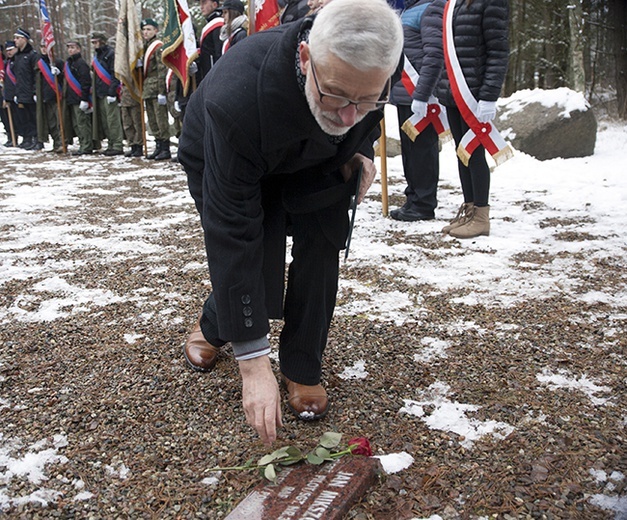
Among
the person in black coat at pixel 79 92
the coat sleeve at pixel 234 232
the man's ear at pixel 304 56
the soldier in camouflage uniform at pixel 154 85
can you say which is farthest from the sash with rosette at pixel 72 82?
the man's ear at pixel 304 56

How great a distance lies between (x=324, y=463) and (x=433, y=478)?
31 centimetres

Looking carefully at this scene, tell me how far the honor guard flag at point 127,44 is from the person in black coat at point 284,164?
7.34 metres

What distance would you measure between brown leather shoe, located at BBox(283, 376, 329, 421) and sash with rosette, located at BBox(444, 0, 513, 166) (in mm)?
2589

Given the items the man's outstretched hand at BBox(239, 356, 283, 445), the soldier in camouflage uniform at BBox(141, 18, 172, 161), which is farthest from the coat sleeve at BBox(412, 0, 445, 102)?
the soldier in camouflage uniform at BBox(141, 18, 172, 161)

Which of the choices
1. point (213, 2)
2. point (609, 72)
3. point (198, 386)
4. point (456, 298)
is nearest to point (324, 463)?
point (198, 386)

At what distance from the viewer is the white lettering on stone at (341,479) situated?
155 cm

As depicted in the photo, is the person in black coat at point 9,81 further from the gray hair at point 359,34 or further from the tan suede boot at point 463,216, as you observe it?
the gray hair at point 359,34

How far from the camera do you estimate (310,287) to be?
1898mm

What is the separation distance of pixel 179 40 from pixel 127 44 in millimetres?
1515

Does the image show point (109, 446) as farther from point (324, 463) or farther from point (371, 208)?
point (371, 208)

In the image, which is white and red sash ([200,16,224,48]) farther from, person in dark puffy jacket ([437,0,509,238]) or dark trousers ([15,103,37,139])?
dark trousers ([15,103,37,139])

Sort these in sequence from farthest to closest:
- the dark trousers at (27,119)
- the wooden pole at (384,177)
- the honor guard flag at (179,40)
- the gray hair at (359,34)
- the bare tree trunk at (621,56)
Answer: the dark trousers at (27,119) → the bare tree trunk at (621,56) → the honor guard flag at (179,40) → the wooden pole at (384,177) → the gray hair at (359,34)

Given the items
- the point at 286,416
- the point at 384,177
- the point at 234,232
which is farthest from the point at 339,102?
the point at 384,177

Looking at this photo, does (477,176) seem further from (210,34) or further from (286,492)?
(210,34)
